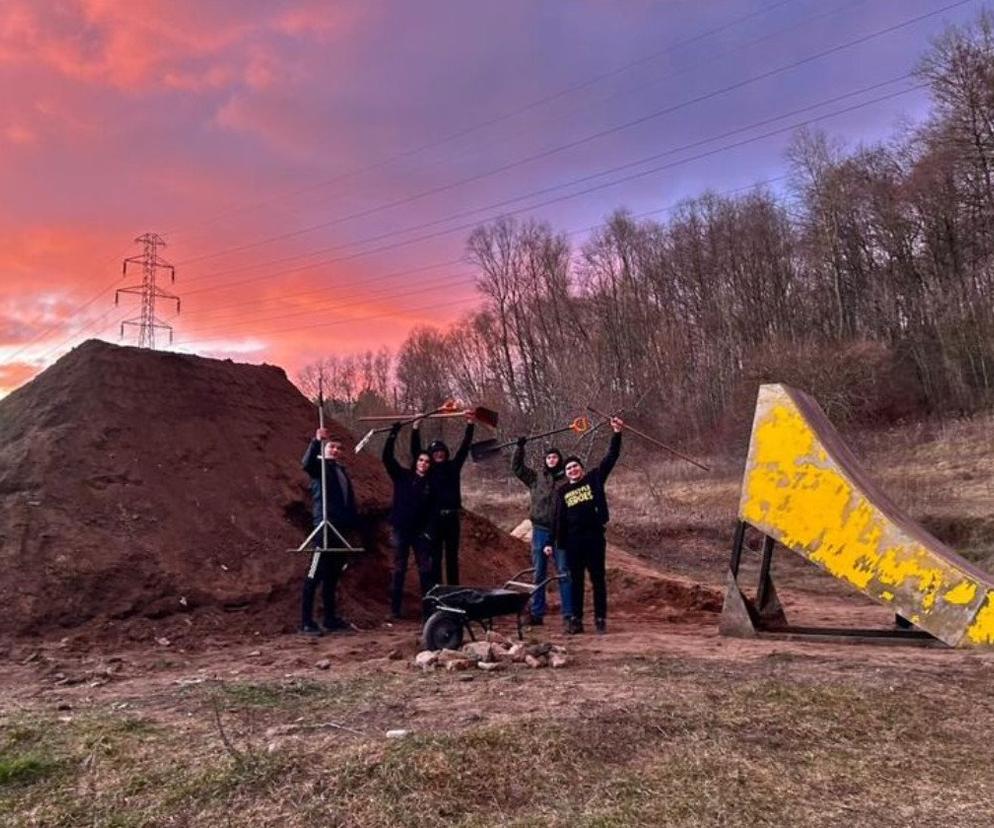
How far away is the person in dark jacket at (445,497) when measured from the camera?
9164 millimetres

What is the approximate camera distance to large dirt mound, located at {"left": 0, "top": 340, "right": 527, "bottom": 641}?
26.3 feet

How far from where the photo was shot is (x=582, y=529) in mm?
8594

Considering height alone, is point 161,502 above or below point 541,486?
above

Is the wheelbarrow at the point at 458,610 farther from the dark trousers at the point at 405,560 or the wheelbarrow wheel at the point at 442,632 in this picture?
the dark trousers at the point at 405,560

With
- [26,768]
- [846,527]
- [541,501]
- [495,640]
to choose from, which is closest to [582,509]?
[541,501]

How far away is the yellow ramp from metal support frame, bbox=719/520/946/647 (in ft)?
1.76

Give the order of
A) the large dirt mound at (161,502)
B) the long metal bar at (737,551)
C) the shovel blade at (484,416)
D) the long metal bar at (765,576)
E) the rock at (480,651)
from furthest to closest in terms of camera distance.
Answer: the shovel blade at (484,416)
the long metal bar at (765,576)
the long metal bar at (737,551)
the large dirt mound at (161,502)
the rock at (480,651)

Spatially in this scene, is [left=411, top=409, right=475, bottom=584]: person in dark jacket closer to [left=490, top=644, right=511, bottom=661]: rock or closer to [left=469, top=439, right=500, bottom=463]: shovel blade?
[left=469, top=439, right=500, bottom=463]: shovel blade

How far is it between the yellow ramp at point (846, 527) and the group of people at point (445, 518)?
62.6 inches

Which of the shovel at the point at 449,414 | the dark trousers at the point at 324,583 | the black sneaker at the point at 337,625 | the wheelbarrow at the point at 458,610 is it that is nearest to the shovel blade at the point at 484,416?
the shovel at the point at 449,414

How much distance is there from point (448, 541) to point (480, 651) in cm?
280

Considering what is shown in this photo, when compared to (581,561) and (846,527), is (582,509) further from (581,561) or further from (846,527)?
(846,527)

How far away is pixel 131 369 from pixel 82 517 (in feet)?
8.68

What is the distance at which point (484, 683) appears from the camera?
5906 mm
